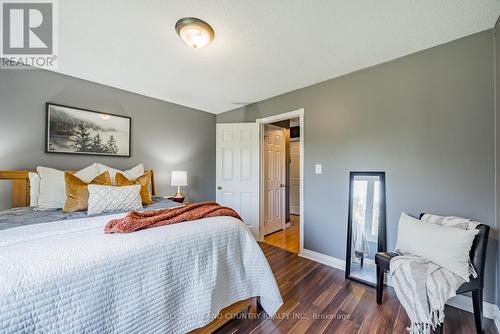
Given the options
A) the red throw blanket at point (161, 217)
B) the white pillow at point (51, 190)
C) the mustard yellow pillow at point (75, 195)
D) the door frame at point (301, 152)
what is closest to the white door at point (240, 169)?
the door frame at point (301, 152)

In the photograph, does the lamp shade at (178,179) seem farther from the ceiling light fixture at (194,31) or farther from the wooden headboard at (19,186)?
the ceiling light fixture at (194,31)

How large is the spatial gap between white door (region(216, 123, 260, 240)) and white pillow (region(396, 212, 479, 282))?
6.76 ft

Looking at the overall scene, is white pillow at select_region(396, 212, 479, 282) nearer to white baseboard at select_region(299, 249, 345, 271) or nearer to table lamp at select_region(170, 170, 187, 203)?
white baseboard at select_region(299, 249, 345, 271)

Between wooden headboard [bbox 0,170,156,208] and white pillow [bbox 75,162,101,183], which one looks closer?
wooden headboard [bbox 0,170,156,208]

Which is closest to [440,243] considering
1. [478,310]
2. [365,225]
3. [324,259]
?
[478,310]

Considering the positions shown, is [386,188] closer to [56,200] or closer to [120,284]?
[120,284]

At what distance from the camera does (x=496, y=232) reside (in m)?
1.58

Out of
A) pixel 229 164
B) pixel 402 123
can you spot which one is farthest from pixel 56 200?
pixel 402 123

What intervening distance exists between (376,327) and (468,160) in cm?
159

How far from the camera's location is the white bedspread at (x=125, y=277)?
2.63ft

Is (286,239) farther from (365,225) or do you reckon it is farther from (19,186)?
(19,186)

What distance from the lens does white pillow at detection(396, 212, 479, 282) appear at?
1.40m

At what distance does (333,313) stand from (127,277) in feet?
5.33

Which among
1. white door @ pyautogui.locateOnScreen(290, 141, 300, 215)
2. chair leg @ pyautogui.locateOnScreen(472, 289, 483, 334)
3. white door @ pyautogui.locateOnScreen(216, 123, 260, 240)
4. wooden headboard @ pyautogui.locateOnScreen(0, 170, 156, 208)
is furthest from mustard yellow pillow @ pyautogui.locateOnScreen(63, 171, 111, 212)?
white door @ pyautogui.locateOnScreen(290, 141, 300, 215)
